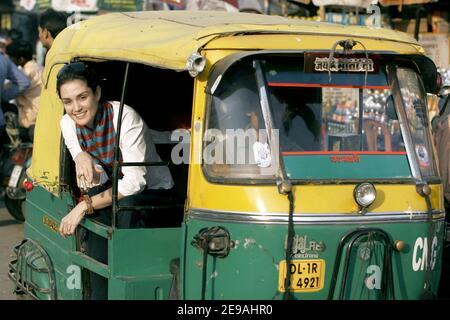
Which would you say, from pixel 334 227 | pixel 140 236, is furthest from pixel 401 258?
pixel 140 236

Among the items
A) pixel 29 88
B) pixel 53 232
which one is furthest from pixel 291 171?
pixel 29 88

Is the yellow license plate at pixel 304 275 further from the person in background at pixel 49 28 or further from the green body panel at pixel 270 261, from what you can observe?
the person in background at pixel 49 28

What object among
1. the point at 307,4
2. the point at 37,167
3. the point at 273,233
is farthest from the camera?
the point at 307,4

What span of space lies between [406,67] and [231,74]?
102 cm

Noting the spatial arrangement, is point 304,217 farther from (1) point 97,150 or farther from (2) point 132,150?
(1) point 97,150

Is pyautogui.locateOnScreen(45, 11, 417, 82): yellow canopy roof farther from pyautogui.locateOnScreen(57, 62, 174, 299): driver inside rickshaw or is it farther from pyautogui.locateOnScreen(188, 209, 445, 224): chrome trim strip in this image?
pyautogui.locateOnScreen(188, 209, 445, 224): chrome trim strip

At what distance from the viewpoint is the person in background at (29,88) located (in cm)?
960

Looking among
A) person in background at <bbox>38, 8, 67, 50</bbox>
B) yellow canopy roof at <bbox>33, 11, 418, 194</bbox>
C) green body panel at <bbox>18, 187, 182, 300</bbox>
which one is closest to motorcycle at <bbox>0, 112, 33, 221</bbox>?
person in background at <bbox>38, 8, 67, 50</bbox>

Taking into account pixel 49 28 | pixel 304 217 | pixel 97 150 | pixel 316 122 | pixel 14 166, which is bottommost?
pixel 14 166

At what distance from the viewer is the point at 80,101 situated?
15.7 ft

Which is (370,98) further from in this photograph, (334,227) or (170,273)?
(170,273)

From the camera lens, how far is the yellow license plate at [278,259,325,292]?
4055mm

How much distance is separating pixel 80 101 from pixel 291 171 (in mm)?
1365

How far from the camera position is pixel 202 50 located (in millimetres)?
→ 4121
